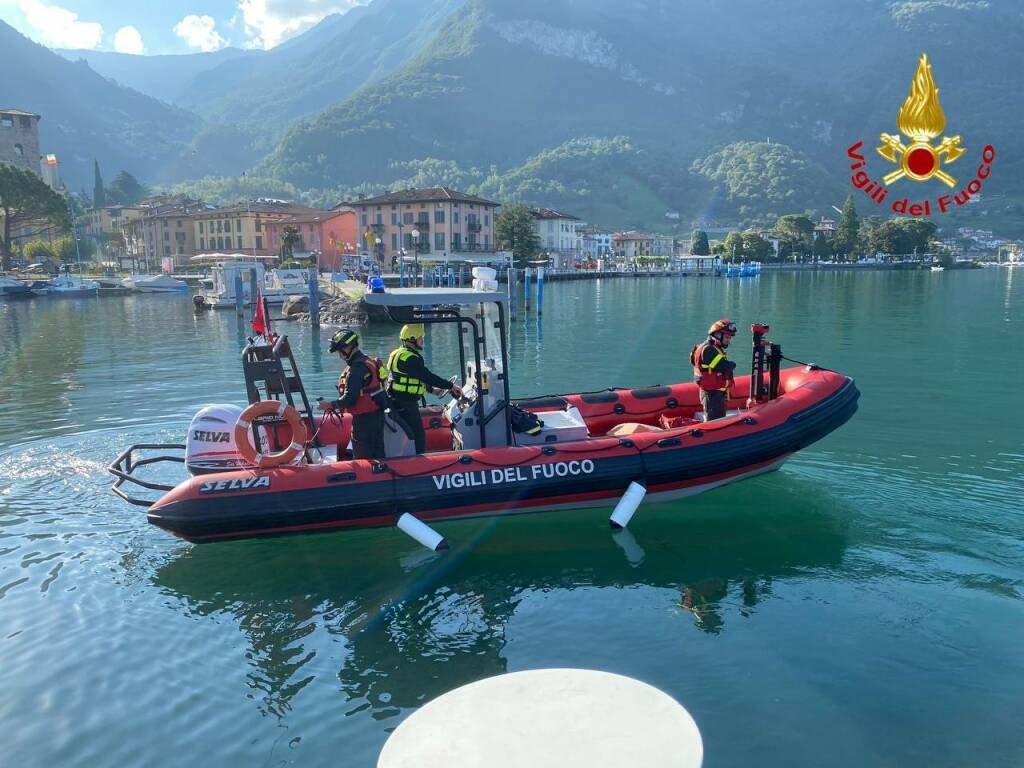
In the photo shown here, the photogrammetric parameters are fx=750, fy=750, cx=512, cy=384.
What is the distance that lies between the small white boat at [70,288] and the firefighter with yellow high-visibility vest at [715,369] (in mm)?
55073

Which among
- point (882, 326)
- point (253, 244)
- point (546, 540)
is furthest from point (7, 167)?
point (546, 540)

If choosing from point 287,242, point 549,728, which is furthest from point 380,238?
point 549,728

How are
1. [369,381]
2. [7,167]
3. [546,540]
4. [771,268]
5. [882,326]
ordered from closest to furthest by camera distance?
[369,381] < [546,540] < [882,326] < [7,167] < [771,268]

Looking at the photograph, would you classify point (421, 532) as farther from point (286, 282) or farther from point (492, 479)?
point (286, 282)

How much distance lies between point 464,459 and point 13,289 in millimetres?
54229

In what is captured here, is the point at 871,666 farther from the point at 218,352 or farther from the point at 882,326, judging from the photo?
the point at 882,326

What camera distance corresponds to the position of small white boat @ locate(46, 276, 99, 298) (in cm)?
5244

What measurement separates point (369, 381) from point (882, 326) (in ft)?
82.2

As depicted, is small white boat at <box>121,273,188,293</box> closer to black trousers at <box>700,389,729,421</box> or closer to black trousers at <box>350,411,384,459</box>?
black trousers at <box>350,411,384,459</box>

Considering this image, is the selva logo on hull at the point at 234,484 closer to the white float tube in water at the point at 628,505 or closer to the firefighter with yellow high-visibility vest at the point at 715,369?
the white float tube in water at the point at 628,505

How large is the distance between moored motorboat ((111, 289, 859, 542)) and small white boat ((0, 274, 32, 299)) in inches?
2002

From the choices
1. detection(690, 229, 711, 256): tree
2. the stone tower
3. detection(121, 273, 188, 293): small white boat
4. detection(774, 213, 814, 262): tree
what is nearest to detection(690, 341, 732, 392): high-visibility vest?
detection(121, 273, 188, 293): small white boat

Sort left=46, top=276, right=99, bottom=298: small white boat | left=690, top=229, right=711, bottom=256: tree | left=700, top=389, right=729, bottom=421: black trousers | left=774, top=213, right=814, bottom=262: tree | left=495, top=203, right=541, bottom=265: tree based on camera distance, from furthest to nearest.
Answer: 1. left=774, top=213, right=814, bottom=262: tree
2. left=690, top=229, right=711, bottom=256: tree
3. left=495, top=203, right=541, bottom=265: tree
4. left=46, top=276, right=99, bottom=298: small white boat
5. left=700, top=389, right=729, bottom=421: black trousers

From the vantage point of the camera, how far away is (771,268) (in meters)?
103
